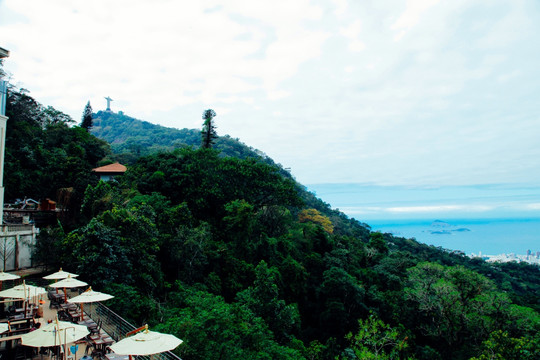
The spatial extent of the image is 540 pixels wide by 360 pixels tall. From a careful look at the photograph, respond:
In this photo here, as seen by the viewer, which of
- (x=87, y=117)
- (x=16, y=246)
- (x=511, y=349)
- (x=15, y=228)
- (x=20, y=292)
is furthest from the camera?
(x=87, y=117)

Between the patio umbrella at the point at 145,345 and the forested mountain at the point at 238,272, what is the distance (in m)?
2.63

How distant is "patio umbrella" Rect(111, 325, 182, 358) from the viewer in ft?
18.5

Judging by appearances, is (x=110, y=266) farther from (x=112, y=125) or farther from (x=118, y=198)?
(x=112, y=125)

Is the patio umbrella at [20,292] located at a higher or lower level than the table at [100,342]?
higher

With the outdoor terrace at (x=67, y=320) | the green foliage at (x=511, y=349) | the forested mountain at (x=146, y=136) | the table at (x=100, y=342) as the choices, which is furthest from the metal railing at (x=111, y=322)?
the forested mountain at (x=146, y=136)

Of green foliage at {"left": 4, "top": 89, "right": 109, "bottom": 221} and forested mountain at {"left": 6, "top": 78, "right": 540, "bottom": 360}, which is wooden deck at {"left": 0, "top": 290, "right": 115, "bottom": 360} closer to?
forested mountain at {"left": 6, "top": 78, "right": 540, "bottom": 360}

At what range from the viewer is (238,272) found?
19.1 meters

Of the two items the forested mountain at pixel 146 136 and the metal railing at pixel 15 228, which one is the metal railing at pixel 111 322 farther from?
the forested mountain at pixel 146 136

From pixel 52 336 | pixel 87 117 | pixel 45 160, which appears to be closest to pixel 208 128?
pixel 45 160

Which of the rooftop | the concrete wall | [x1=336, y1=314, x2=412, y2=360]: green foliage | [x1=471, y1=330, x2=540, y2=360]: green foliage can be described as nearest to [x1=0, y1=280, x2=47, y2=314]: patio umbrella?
the concrete wall

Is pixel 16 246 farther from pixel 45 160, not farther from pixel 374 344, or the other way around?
pixel 374 344

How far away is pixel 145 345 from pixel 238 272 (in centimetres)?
1354

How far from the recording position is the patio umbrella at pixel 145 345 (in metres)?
5.63

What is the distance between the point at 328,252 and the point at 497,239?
123444 millimetres
